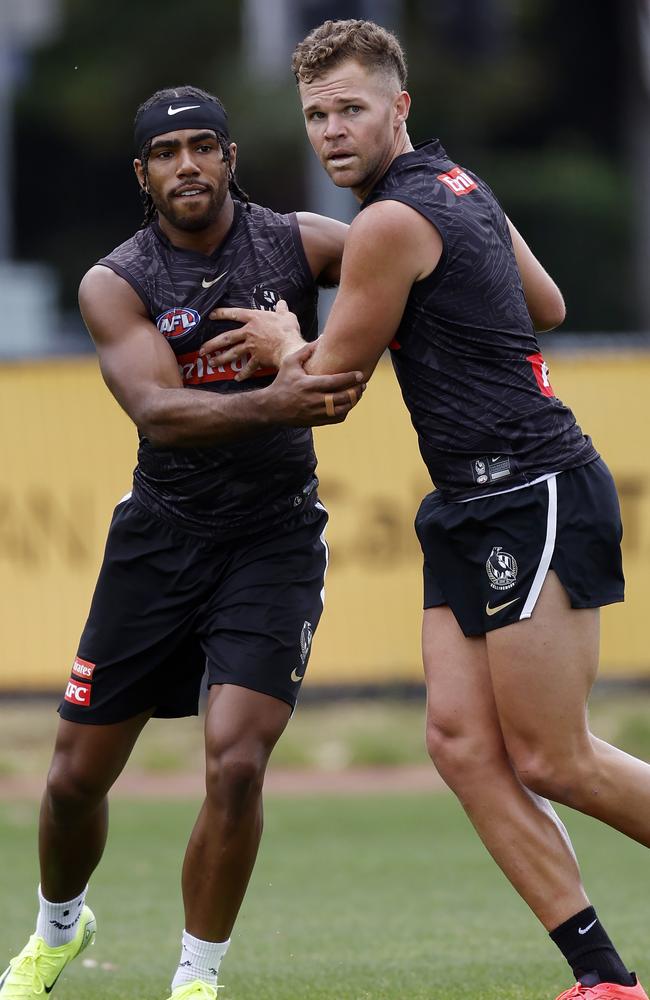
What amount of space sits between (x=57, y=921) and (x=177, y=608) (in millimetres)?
1197

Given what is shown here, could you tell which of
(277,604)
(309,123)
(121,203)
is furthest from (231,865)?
(121,203)

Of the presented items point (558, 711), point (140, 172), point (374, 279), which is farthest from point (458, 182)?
point (558, 711)

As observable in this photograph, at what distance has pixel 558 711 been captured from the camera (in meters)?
5.05

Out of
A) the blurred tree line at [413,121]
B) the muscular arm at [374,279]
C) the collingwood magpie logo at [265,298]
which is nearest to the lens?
the muscular arm at [374,279]

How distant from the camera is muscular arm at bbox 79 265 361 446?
206 inches

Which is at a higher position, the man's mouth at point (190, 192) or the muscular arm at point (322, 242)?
the man's mouth at point (190, 192)

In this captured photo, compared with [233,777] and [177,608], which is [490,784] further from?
[177,608]

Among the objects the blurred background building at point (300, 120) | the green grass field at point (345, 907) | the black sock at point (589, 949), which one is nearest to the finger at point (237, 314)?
the black sock at point (589, 949)

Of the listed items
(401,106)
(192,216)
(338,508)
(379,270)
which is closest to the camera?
(379,270)

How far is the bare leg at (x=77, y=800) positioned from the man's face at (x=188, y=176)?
1712 millimetres

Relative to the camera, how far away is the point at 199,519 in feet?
19.1

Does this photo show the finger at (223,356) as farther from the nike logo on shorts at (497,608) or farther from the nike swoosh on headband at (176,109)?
the nike logo on shorts at (497,608)

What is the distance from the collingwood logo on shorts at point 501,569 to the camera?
201 inches

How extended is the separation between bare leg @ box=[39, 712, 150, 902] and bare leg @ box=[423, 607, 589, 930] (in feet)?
3.83
